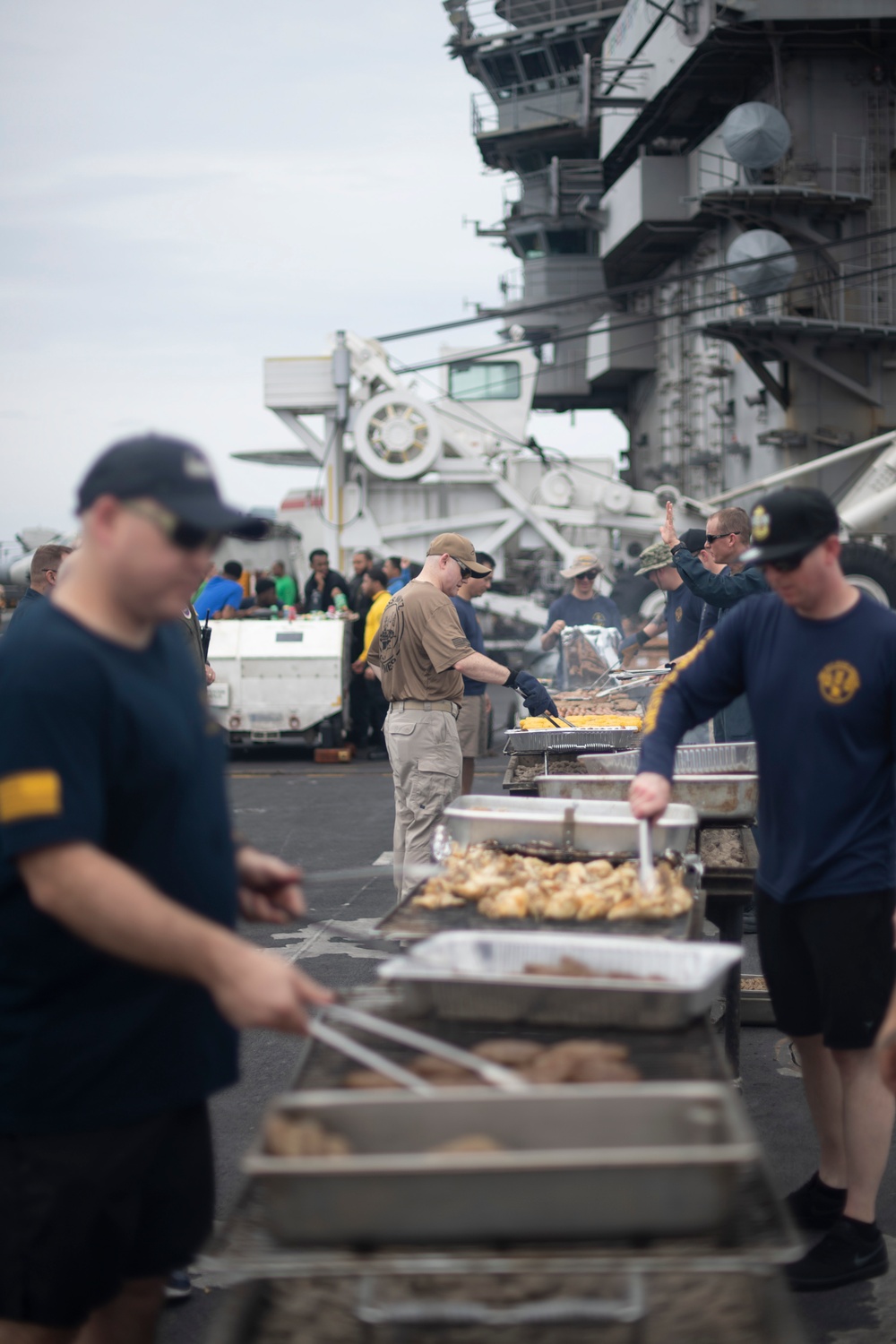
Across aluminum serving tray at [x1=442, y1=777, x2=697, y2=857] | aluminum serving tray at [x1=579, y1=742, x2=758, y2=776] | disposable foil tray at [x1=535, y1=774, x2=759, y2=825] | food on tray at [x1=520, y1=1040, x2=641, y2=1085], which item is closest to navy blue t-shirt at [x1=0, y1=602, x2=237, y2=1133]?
food on tray at [x1=520, y1=1040, x2=641, y2=1085]

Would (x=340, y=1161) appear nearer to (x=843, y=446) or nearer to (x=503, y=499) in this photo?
(x=503, y=499)

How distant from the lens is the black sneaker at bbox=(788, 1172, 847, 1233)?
4.08 m

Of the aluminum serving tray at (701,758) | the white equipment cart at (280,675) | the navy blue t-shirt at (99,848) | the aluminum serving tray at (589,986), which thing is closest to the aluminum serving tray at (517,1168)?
the navy blue t-shirt at (99,848)

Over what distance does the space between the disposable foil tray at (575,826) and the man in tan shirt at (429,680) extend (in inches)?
103

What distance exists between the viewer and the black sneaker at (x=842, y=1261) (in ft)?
12.5

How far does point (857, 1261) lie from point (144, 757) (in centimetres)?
287

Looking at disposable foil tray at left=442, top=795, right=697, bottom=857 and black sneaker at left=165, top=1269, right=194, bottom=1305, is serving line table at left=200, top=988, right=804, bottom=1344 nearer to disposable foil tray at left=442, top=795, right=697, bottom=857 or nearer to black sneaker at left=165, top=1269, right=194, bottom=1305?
black sneaker at left=165, top=1269, right=194, bottom=1305

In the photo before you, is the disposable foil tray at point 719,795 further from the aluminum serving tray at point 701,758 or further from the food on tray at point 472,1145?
the food on tray at point 472,1145

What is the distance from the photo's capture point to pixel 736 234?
2925cm

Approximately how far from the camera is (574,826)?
15.0ft

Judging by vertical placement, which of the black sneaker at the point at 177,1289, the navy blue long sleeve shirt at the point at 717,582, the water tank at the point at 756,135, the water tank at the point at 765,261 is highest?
the water tank at the point at 756,135

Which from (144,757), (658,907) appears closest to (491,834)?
(658,907)

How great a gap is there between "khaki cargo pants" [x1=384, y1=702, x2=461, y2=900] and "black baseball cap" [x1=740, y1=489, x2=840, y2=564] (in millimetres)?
4172

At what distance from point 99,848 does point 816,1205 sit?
2.98 metres
